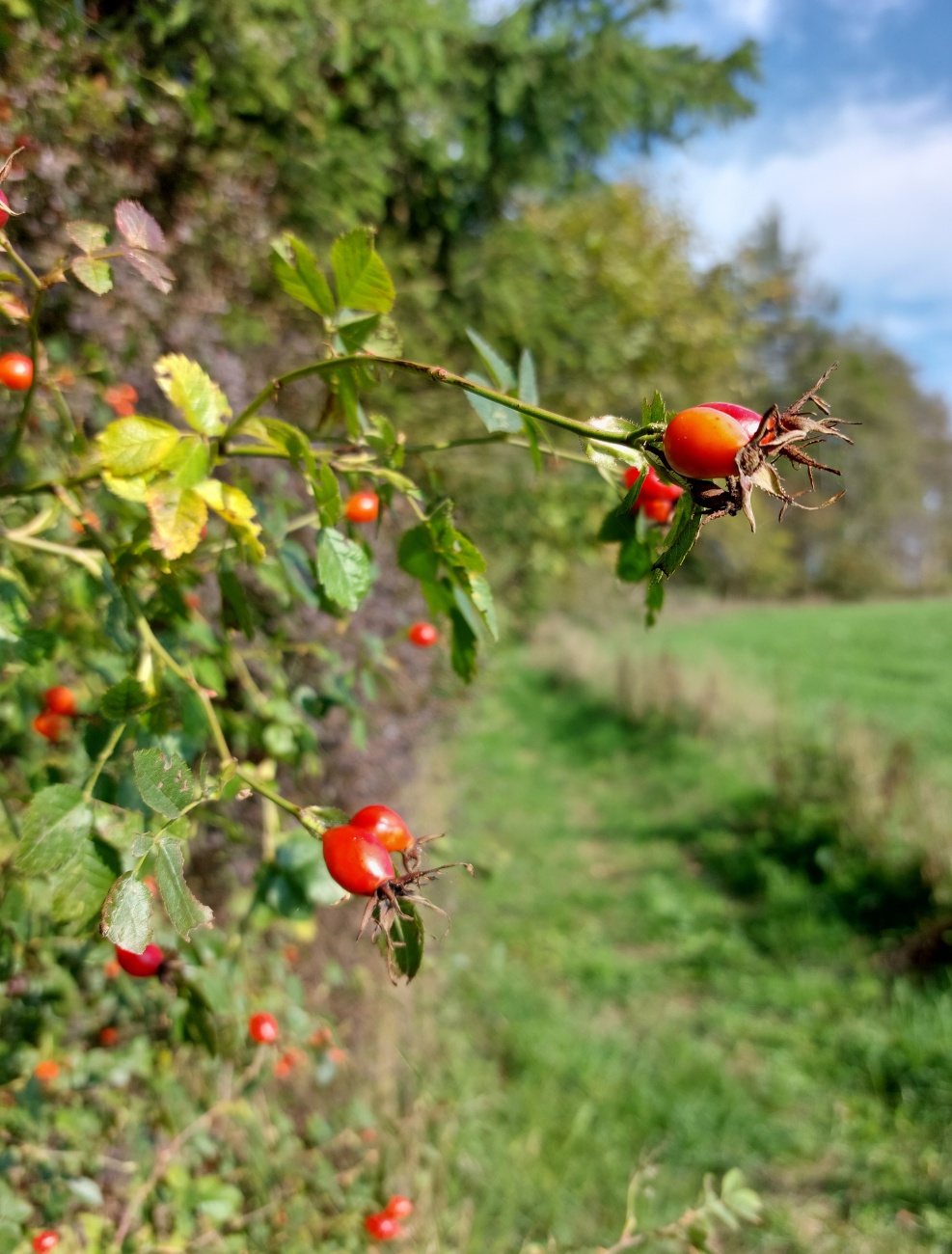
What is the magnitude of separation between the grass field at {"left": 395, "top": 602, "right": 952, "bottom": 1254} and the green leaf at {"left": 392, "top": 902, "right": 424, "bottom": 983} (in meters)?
1.22

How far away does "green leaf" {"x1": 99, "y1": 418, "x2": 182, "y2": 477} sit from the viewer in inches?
26.2

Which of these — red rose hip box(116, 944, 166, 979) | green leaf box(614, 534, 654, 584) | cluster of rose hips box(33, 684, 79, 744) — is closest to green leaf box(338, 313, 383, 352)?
green leaf box(614, 534, 654, 584)

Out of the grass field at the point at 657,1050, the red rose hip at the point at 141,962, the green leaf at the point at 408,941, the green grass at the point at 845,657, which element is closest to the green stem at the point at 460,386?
the green leaf at the point at 408,941

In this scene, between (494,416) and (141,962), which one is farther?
(141,962)

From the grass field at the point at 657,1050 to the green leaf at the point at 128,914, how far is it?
1.30 m

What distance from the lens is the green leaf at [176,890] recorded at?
607 millimetres

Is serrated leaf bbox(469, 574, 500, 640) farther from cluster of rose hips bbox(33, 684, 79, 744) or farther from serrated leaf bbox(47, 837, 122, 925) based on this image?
cluster of rose hips bbox(33, 684, 79, 744)

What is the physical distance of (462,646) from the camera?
844 millimetres

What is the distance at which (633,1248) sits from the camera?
197 centimetres

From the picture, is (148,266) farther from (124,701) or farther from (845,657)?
(845,657)

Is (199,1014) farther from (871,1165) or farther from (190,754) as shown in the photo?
(871,1165)

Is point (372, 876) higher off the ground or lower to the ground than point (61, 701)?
higher

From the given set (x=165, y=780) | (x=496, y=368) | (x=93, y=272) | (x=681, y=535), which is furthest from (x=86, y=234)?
(x=681, y=535)

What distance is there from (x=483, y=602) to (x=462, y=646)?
11 centimetres
